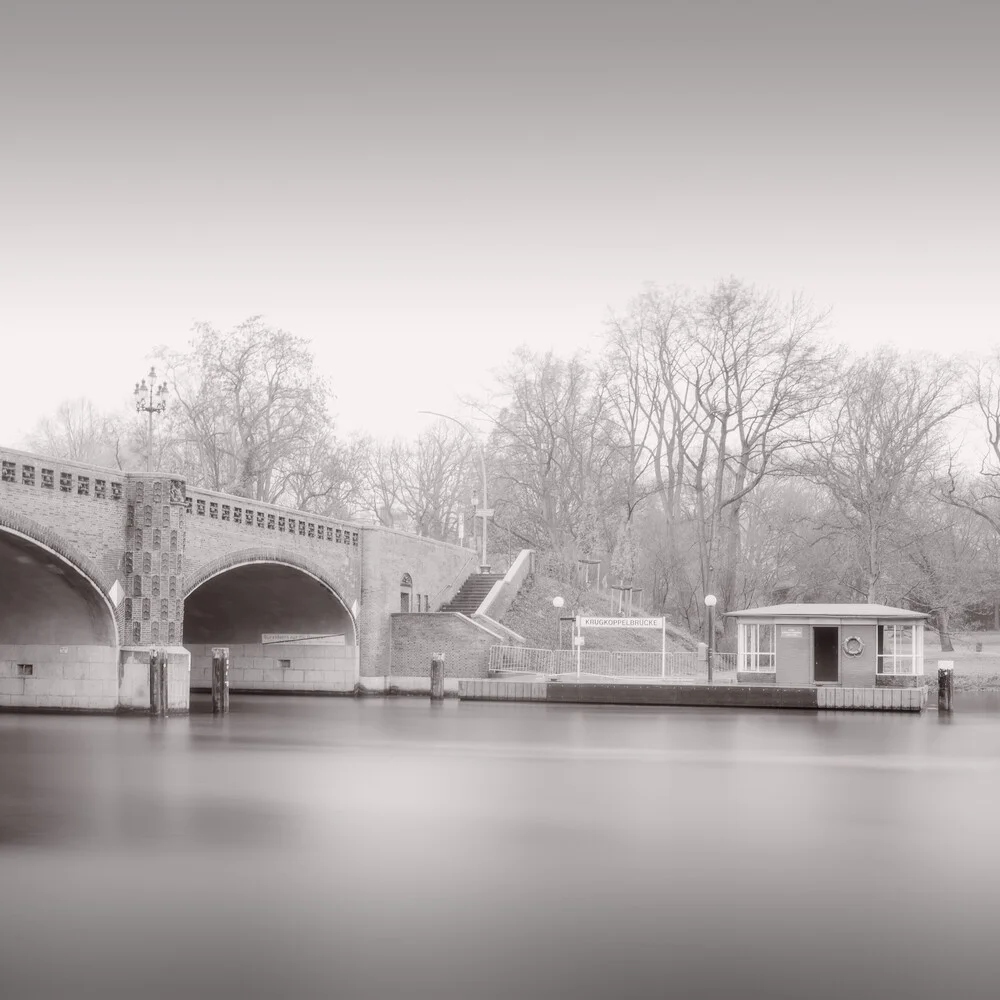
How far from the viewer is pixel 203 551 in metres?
35.9

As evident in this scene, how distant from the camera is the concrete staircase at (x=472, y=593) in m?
52.7

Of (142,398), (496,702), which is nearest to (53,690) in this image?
(142,398)

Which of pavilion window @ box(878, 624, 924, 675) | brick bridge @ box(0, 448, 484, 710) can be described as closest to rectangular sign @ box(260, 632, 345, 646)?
brick bridge @ box(0, 448, 484, 710)

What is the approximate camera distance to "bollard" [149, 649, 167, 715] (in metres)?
33.4

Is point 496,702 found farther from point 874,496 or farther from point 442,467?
Result: point 442,467

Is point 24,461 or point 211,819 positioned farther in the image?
point 24,461

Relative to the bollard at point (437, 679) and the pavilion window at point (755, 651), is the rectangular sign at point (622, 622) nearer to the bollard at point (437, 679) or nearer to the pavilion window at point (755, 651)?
the pavilion window at point (755, 651)

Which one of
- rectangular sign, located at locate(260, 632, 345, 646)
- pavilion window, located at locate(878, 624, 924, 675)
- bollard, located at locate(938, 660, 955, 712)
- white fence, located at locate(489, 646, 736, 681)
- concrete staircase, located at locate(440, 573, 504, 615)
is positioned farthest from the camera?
concrete staircase, located at locate(440, 573, 504, 615)

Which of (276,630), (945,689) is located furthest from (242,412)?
(945,689)

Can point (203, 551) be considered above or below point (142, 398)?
below

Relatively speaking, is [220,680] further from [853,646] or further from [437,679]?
[853,646]

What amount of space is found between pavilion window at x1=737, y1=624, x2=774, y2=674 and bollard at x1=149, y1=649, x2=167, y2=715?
57.9 feet

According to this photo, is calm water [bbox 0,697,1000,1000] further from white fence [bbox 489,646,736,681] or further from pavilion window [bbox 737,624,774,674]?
white fence [bbox 489,646,736,681]

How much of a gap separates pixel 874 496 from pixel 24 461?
33.4m
